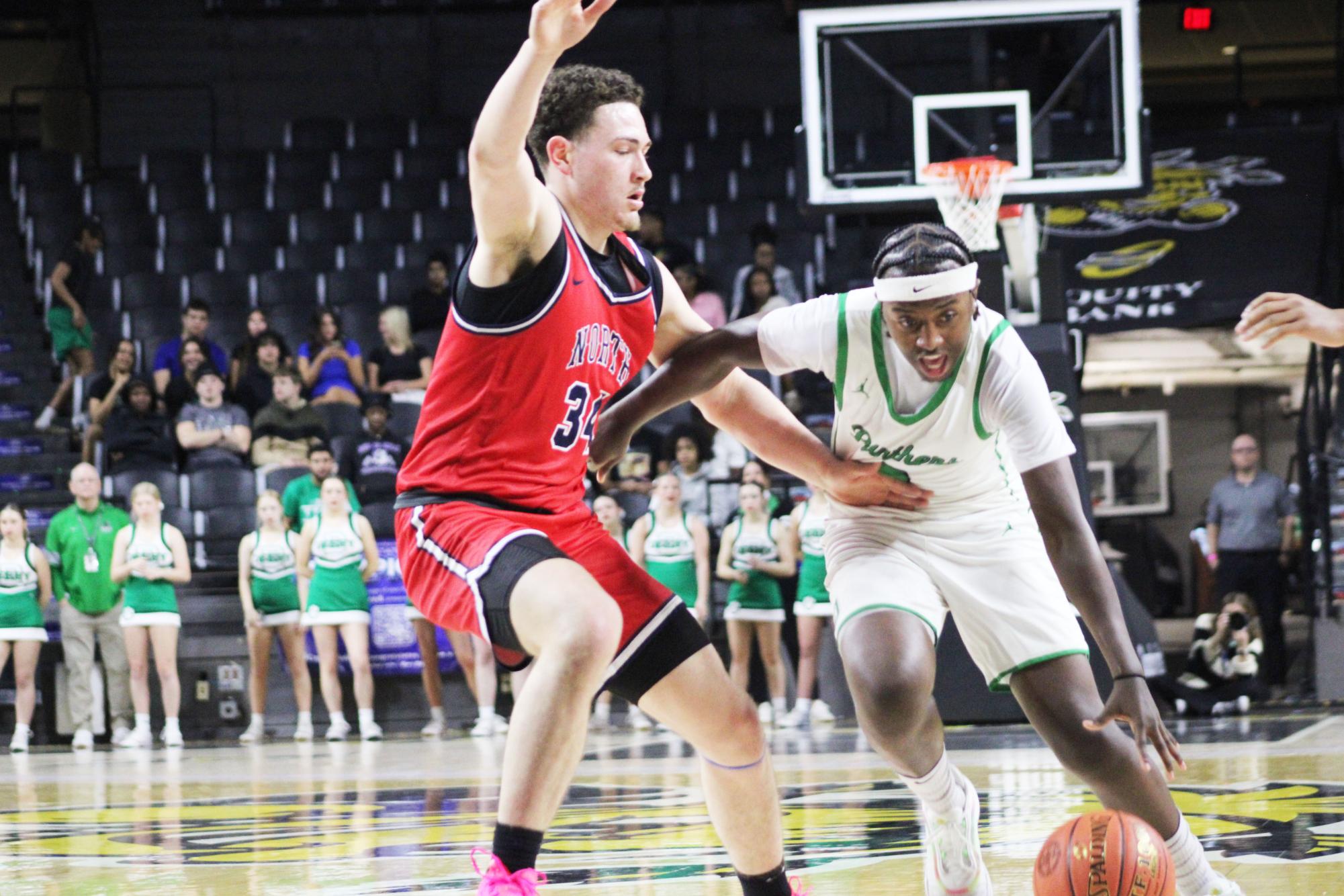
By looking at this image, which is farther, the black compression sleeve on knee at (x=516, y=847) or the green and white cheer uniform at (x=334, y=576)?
the green and white cheer uniform at (x=334, y=576)

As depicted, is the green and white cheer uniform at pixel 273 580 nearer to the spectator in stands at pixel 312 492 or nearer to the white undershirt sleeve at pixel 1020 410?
the spectator in stands at pixel 312 492

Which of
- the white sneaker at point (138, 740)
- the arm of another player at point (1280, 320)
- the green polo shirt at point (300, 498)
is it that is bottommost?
the white sneaker at point (138, 740)

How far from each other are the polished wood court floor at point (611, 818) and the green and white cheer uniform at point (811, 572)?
179cm

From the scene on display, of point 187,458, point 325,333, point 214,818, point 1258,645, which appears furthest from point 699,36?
point 214,818

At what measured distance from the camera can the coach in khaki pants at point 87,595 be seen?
12.4 metres

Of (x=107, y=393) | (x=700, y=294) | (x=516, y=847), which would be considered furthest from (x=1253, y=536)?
(x=516, y=847)

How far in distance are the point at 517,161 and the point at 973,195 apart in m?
6.18

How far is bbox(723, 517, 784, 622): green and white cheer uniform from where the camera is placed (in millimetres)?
11969

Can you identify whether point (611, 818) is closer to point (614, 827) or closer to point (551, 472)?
point (614, 827)

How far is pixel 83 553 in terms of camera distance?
12.4 m

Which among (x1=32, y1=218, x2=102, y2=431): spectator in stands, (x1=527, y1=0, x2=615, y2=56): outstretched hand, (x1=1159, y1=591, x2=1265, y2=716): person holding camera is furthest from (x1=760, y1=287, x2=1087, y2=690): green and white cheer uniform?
(x1=32, y1=218, x2=102, y2=431): spectator in stands

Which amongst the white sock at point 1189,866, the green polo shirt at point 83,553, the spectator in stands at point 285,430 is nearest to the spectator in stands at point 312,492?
the spectator in stands at point 285,430

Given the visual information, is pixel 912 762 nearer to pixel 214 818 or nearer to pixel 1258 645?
pixel 214 818

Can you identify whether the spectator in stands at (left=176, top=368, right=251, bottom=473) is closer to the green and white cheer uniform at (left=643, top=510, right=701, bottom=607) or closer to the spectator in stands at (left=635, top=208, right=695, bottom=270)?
the green and white cheer uniform at (left=643, top=510, right=701, bottom=607)
